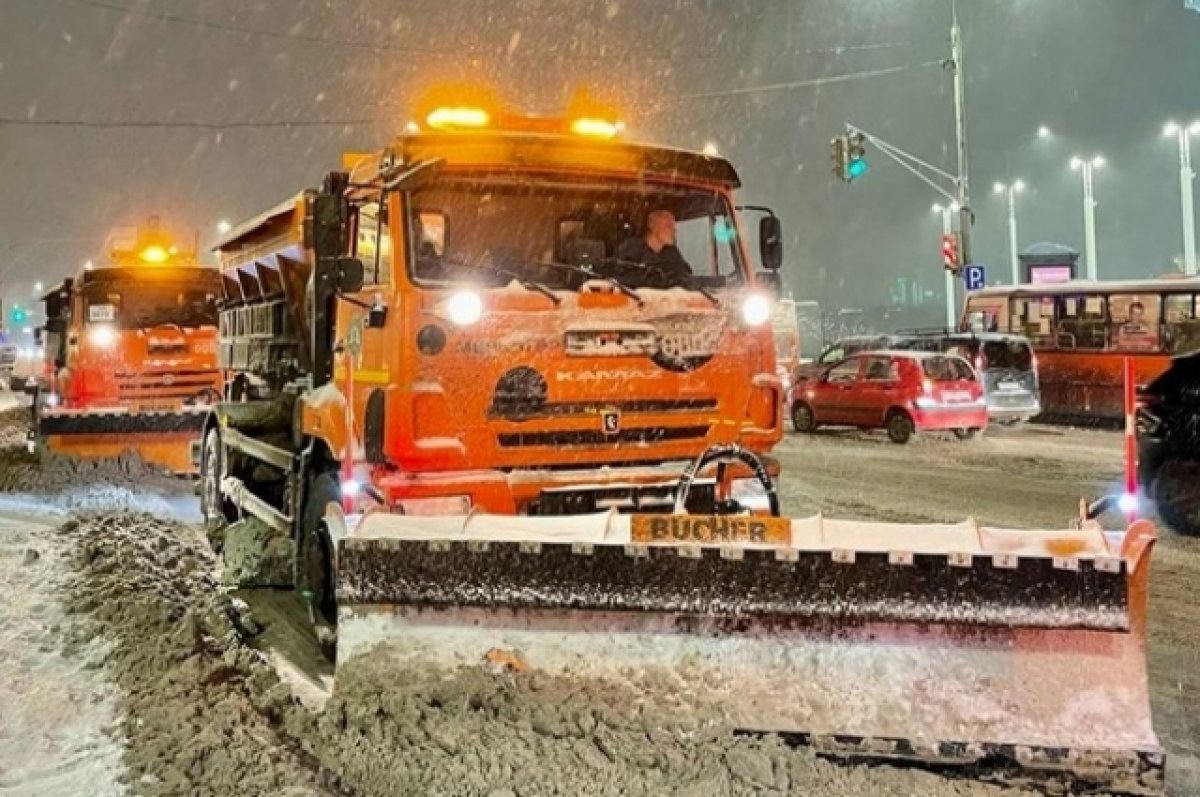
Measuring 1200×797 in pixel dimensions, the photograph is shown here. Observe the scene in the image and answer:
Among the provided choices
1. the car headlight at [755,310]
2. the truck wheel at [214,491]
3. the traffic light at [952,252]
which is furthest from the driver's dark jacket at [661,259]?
the traffic light at [952,252]

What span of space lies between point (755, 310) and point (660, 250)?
2.14ft

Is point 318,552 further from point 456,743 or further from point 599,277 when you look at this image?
point 456,743

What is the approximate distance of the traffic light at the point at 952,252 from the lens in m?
27.6

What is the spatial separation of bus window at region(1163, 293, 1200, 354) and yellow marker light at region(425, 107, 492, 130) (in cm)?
1909

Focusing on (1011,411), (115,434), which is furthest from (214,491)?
(1011,411)

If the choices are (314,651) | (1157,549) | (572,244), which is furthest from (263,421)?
(1157,549)

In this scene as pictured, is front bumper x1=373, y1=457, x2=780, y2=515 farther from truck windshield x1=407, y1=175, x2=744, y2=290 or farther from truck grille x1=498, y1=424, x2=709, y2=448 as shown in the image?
truck windshield x1=407, y1=175, x2=744, y2=290

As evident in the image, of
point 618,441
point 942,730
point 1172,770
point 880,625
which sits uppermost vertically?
point 618,441

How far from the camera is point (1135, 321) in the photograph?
2364cm

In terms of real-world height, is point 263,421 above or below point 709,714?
above

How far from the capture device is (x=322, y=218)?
630 centimetres

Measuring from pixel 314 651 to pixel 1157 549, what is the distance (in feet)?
22.8

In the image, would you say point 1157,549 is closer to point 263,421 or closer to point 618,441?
point 618,441

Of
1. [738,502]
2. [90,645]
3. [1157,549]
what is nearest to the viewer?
[90,645]
